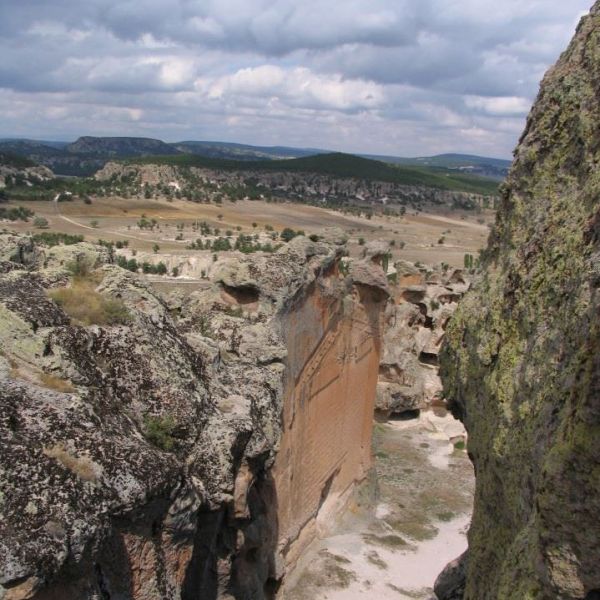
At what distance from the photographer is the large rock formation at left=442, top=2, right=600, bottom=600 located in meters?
6.29

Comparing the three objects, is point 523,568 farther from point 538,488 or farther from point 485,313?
point 485,313

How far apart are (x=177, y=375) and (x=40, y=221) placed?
3066 inches

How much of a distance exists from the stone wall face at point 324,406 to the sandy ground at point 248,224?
5507 centimetres

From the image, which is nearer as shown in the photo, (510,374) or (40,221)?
(510,374)

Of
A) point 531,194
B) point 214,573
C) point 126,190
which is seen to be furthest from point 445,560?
point 126,190

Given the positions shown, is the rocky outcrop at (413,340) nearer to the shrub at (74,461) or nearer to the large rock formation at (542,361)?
the large rock formation at (542,361)

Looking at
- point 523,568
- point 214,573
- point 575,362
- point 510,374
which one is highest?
point 575,362

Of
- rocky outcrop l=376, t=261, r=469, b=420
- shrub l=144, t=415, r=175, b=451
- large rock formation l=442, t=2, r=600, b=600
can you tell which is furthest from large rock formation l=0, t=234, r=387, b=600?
rocky outcrop l=376, t=261, r=469, b=420

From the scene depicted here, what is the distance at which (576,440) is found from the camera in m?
6.19

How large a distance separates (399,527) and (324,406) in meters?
5.37

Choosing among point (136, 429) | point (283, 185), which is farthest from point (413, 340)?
point (283, 185)

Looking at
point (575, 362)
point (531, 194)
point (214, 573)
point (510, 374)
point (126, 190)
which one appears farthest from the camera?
point (126, 190)

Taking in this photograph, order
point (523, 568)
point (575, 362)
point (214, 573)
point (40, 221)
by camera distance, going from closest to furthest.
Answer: point (575, 362) → point (523, 568) → point (214, 573) → point (40, 221)

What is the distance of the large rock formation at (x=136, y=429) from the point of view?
7328 mm
